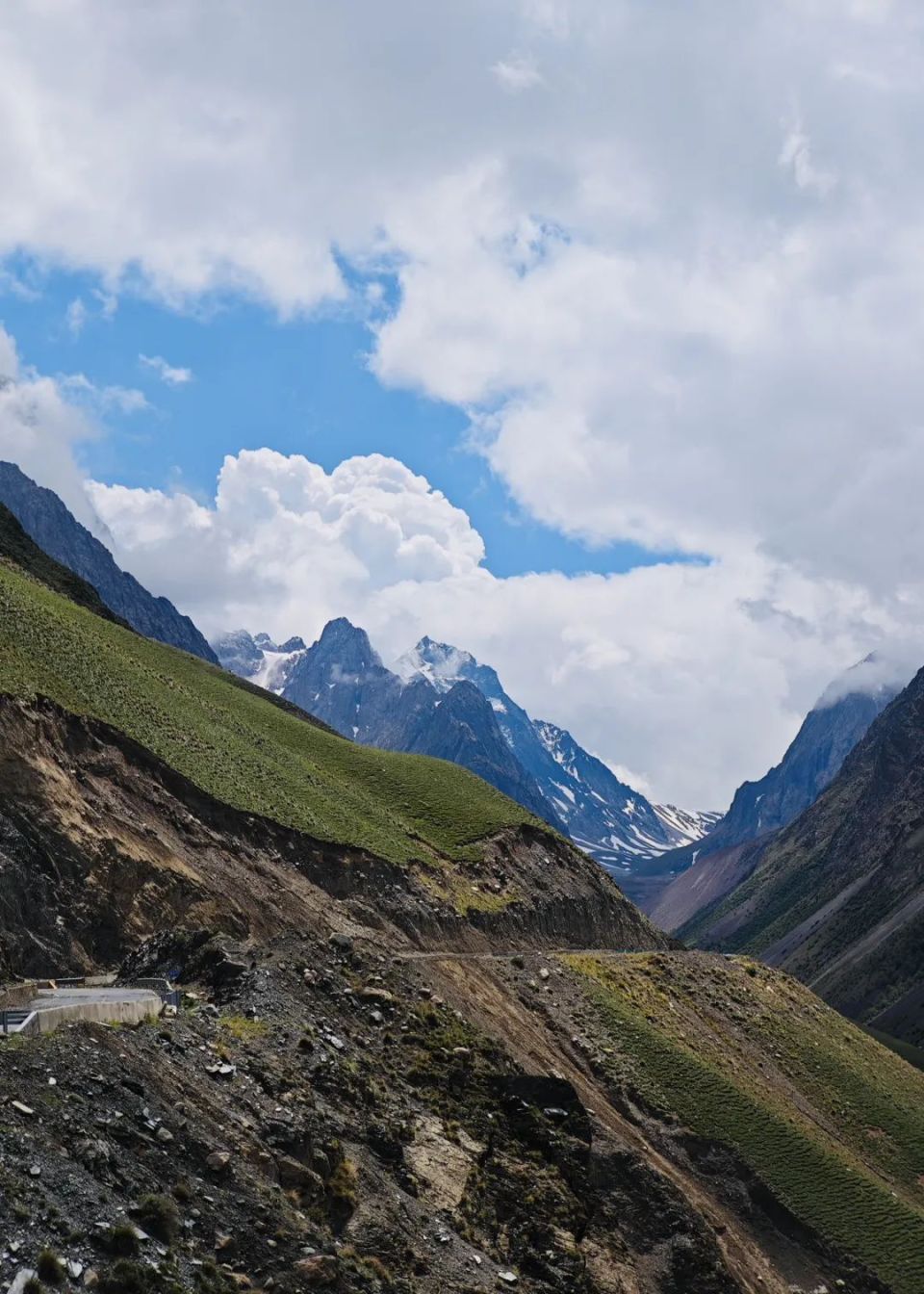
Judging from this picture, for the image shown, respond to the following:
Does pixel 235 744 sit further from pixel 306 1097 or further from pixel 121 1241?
pixel 121 1241

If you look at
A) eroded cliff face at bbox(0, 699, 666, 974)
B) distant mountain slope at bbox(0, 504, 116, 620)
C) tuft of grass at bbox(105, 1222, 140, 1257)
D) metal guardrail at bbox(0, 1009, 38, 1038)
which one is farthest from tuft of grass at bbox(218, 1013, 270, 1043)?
distant mountain slope at bbox(0, 504, 116, 620)

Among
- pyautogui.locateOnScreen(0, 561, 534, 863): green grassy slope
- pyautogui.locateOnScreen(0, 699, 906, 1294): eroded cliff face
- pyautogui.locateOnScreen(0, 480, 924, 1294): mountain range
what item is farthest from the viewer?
pyautogui.locateOnScreen(0, 561, 534, 863): green grassy slope

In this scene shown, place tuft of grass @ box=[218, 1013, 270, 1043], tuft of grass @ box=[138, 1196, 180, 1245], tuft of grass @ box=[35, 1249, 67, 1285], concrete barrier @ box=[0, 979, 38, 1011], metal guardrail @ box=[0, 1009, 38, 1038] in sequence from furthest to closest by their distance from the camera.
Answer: concrete barrier @ box=[0, 979, 38, 1011] < tuft of grass @ box=[218, 1013, 270, 1043] < metal guardrail @ box=[0, 1009, 38, 1038] < tuft of grass @ box=[138, 1196, 180, 1245] < tuft of grass @ box=[35, 1249, 67, 1285]

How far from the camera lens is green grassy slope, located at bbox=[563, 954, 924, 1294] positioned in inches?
1828

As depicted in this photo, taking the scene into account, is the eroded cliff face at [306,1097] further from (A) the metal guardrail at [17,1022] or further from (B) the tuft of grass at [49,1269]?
(A) the metal guardrail at [17,1022]

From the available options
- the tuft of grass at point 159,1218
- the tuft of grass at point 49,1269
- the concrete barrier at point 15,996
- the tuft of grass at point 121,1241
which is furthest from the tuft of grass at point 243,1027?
the tuft of grass at point 49,1269

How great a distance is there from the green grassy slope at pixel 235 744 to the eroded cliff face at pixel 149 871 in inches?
59.8

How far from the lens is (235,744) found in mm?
76812

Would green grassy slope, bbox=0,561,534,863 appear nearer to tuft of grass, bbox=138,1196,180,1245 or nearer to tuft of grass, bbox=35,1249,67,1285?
tuft of grass, bbox=138,1196,180,1245

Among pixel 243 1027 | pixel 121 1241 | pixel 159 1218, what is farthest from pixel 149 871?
pixel 121 1241

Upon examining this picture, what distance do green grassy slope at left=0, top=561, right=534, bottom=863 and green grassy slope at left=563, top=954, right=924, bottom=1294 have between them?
1891cm

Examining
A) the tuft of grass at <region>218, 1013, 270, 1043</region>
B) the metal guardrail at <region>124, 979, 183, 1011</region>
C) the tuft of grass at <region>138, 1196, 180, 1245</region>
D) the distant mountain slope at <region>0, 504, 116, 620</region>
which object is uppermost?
the distant mountain slope at <region>0, 504, 116, 620</region>

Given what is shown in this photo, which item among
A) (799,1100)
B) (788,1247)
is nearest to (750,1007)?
(799,1100)

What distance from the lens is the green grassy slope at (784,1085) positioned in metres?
46.4
